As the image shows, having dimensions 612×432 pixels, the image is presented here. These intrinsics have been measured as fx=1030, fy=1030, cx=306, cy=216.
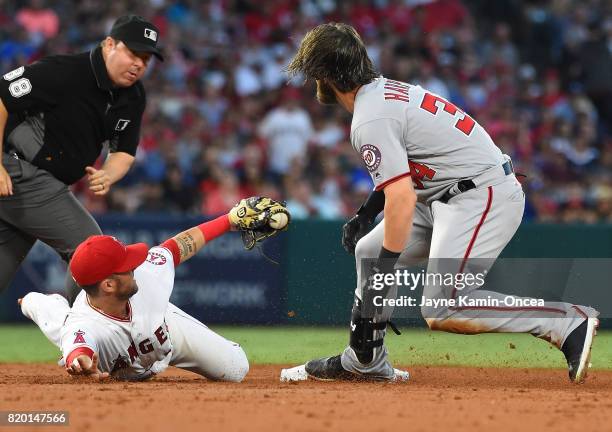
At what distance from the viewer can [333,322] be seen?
1012 cm

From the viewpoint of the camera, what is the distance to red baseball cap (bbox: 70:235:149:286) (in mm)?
5773

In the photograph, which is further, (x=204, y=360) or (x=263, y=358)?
(x=263, y=358)

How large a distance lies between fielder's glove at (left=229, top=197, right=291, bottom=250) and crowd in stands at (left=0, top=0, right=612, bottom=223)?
6021mm

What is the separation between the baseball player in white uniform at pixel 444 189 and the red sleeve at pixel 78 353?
5.44ft

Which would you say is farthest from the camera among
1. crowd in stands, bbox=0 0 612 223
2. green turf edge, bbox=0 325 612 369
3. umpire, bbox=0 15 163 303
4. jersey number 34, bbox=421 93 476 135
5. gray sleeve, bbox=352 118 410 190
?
crowd in stands, bbox=0 0 612 223

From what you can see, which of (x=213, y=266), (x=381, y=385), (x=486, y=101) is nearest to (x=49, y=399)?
(x=381, y=385)

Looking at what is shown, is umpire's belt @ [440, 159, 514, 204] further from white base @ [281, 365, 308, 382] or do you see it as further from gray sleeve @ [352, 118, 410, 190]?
white base @ [281, 365, 308, 382]

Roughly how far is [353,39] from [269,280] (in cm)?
587

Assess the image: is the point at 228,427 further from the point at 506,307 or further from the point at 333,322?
the point at 333,322

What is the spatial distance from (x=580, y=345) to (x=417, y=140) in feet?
5.10

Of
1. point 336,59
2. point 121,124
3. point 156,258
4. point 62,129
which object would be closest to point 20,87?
point 62,129

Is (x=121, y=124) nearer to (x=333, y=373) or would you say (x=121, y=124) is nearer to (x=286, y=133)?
(x=333, y=373)

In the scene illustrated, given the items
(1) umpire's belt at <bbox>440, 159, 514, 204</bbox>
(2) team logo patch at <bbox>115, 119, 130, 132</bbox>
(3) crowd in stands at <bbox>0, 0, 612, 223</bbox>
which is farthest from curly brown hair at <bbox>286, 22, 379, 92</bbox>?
(3) crowd in stands at <bbox>0, 0, 612, 223</bbox>

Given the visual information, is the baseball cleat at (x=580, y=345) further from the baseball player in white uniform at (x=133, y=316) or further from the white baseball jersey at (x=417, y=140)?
the baseball player in white uniform at (x=133, y=316)
